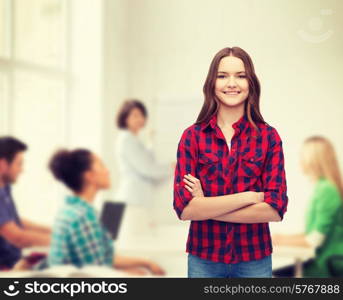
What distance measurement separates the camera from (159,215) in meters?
1.68

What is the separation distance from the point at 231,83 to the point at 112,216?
1.09 m

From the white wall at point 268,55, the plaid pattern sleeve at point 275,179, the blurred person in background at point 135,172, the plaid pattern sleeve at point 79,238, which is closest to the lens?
the plaid pattern sleeve at point 275,179

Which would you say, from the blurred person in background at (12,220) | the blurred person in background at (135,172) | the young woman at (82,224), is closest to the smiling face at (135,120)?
the blurred person in background at (135,172)

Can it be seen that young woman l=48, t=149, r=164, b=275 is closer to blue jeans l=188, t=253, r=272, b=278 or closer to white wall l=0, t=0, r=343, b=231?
white wall l=0, t=0, r=343, b=231

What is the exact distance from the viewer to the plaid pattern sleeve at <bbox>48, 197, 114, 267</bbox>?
5.43 ft

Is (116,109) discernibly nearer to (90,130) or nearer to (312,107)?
(90,130)

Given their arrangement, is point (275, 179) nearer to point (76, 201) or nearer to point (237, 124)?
point (237, 124)

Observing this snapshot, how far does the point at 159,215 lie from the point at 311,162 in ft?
1.96

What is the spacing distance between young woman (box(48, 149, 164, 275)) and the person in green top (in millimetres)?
562

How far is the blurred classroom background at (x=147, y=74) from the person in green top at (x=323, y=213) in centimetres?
7

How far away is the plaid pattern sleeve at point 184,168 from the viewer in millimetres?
839

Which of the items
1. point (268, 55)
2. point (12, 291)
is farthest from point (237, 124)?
point (12, 291)

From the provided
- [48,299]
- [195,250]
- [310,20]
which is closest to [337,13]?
[310,20]

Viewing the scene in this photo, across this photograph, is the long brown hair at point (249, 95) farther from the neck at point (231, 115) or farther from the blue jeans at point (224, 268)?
the blue jeans at point (224, 268)
